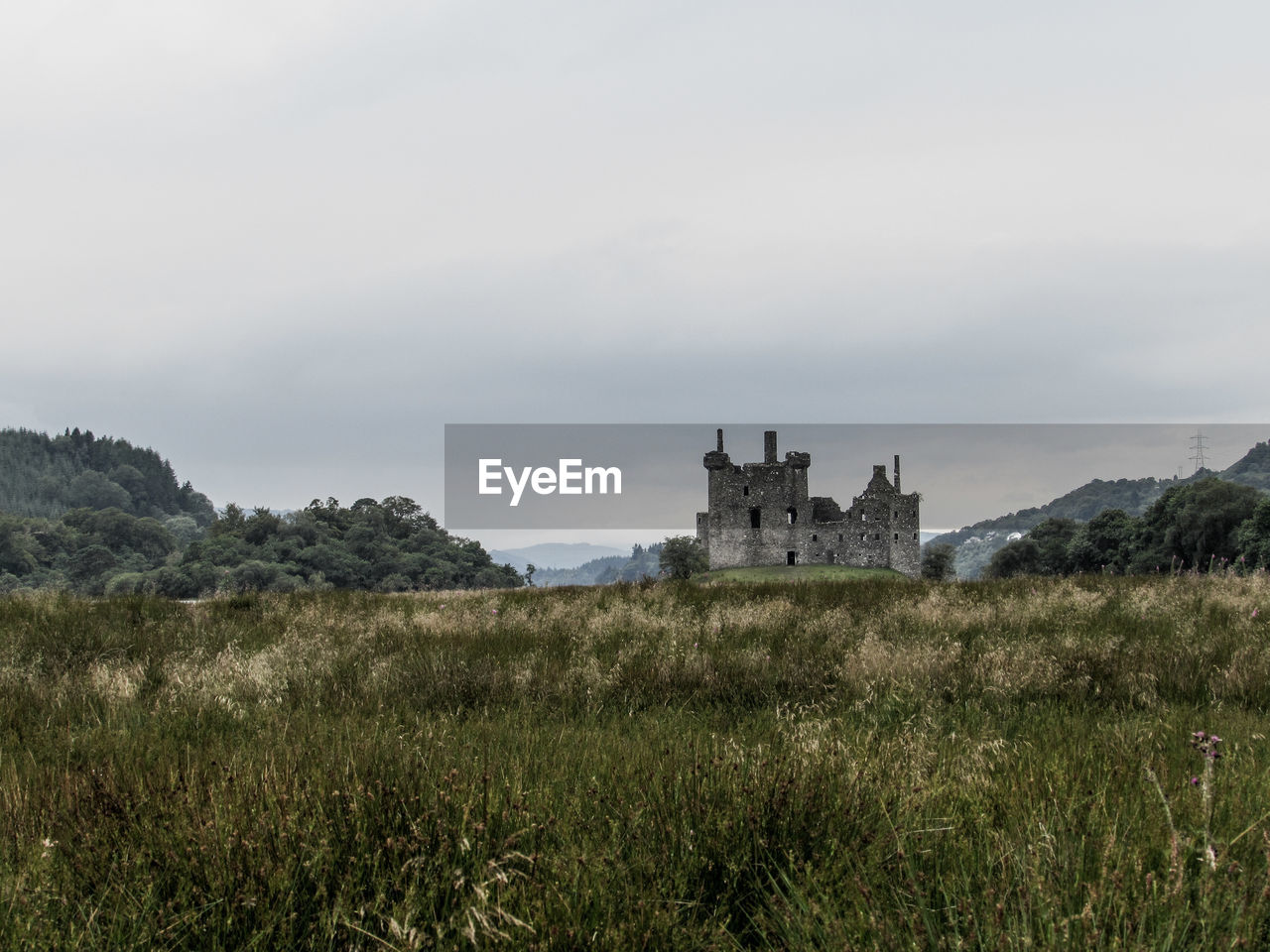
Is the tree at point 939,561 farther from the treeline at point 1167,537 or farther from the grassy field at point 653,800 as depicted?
the grassy field at point 653,800

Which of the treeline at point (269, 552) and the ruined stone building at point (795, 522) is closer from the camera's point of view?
the ruined stone building at point (795, 522)

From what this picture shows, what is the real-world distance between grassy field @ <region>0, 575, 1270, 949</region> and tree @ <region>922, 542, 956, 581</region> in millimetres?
79640

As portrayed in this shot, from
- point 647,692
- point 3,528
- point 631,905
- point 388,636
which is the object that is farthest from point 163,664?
point 3,528

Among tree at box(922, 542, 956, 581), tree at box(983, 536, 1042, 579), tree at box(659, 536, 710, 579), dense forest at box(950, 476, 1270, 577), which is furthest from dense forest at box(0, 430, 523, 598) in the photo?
dense forest at box(950, 476, 1270, 577)

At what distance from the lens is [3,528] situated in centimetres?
13250

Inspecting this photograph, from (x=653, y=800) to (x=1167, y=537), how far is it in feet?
244

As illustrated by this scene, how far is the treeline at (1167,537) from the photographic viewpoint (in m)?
56.4

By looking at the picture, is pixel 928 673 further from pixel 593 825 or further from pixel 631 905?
pixel 631 905

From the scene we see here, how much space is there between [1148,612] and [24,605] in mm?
13958

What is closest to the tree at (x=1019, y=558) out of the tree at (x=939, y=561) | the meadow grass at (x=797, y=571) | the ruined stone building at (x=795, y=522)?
the tree at (x=939, y=561)

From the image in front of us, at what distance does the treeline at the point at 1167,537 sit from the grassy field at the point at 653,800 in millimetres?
50505

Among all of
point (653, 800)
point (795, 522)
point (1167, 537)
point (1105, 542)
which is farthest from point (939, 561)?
point (653, 800)

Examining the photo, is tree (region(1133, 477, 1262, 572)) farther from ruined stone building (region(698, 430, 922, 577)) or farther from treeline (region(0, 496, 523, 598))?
treeline (region(0, 496, 523, 598))

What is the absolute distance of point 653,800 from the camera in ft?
8.71
